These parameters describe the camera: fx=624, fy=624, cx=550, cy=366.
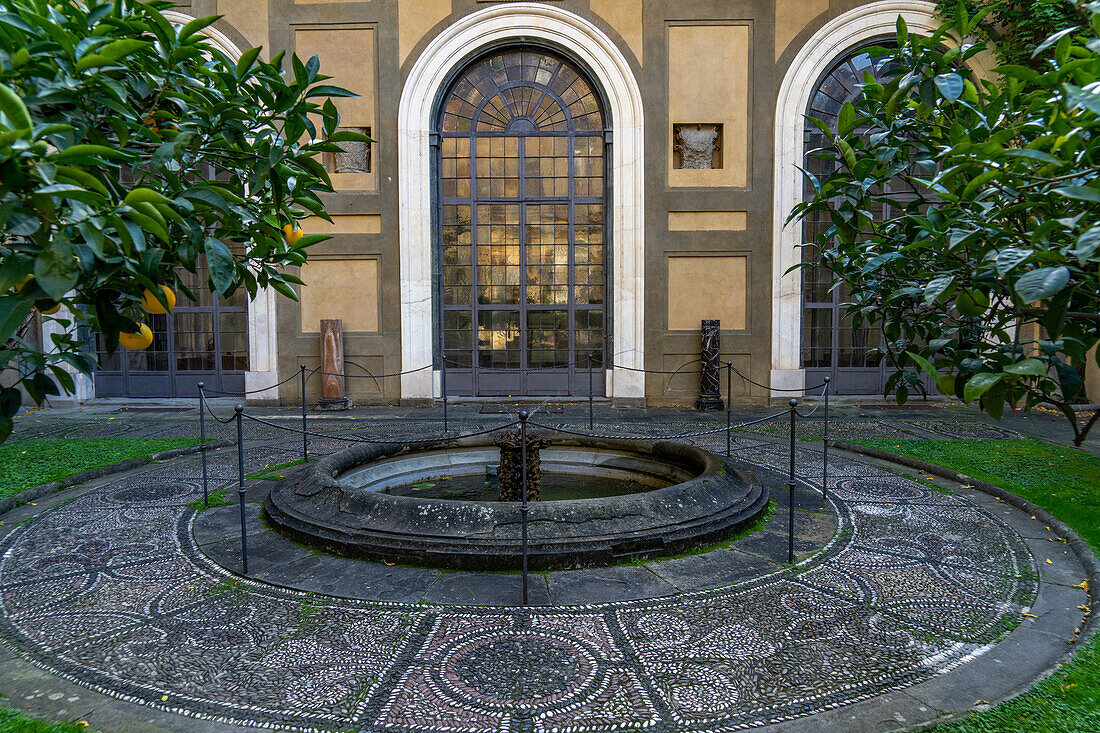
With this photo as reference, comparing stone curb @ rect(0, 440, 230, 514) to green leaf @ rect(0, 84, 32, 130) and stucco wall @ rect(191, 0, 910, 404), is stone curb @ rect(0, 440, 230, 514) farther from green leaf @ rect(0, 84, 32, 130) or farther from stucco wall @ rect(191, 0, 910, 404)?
green leaf @ rect(0, 84, 32, 130)

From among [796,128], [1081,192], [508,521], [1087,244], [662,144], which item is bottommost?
[508,521]

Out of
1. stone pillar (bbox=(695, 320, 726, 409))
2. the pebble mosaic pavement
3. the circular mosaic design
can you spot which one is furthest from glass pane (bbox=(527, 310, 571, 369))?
the pebble mosaic pavement

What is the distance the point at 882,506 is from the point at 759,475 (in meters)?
1.15

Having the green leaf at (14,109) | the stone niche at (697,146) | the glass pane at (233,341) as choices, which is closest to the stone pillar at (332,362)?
the glass pane at (233,341)

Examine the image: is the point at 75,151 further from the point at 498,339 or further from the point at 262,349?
the point at 262,349


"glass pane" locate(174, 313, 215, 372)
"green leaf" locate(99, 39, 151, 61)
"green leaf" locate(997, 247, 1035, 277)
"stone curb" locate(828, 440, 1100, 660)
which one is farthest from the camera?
"glass pane" locate(174, 313, 215, 372)

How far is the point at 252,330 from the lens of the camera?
11719mm

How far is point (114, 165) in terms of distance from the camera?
1.78 meters

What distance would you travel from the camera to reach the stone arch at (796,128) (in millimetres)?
11117

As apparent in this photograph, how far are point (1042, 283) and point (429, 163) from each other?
447 inches

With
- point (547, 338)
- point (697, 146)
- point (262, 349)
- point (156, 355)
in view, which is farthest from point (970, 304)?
point (156, 355)

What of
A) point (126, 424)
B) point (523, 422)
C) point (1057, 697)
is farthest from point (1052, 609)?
point (126, 424)

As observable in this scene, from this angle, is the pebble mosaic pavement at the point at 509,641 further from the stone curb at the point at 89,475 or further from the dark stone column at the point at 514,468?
the dark stone column at the point at 514,468

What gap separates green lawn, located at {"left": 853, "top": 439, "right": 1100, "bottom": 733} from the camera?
2.54 m
